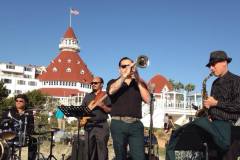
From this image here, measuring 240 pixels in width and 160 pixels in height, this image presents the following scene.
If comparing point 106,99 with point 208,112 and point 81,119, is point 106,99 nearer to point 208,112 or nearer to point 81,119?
point 81,119

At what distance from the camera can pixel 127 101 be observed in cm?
673

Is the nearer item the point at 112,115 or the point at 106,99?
the point at 112,115

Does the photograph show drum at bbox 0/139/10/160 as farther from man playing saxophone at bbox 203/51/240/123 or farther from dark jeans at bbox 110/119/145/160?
man playing saxophone at bbox 203/51/240/123

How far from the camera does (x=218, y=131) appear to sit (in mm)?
4949

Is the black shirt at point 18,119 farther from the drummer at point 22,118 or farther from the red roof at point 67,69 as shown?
the red roof at point 67,69

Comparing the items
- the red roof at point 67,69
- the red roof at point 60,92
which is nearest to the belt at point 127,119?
the red roof at point 60,92

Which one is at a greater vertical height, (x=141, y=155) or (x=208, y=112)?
(x=208, y=112)

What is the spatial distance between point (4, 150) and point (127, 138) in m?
2.76

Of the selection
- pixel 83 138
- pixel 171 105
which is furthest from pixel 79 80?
pixel 83 138

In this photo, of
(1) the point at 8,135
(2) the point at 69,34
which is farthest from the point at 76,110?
(2) the point at 69,34

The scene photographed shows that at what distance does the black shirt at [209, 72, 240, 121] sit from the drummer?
4.70 metres

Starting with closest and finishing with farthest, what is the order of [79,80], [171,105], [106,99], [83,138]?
[106,99] → [83,138] → [171,105] → [79,80]

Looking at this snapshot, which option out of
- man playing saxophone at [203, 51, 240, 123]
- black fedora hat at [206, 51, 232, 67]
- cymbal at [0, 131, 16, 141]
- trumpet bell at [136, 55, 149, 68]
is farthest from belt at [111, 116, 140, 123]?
cymbal at [0, 131, 16, 141]

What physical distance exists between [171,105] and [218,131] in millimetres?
44881
